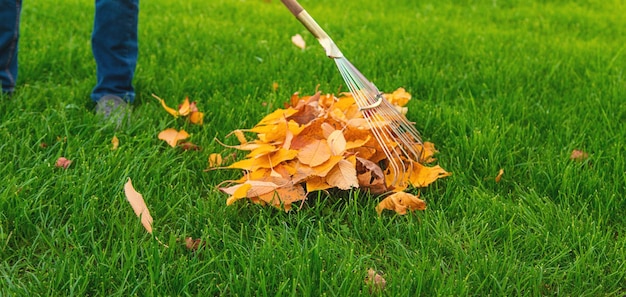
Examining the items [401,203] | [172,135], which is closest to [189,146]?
[172,135]

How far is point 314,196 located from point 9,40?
4.93 ft

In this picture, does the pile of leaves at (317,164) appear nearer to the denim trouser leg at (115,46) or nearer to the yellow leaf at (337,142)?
the yellow leaf at (337,142)

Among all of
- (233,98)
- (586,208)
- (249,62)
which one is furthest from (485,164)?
(249,62)

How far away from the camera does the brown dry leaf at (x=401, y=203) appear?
5.89 feet

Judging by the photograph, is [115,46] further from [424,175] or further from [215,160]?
[424,175]

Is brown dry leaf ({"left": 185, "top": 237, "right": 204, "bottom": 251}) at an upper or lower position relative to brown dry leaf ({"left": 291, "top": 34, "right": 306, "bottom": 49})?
upper

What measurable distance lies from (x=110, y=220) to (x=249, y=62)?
1.68 metres

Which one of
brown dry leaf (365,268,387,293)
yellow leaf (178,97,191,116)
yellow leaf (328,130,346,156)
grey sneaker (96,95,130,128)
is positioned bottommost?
grey sneaker (96,95,130,128)

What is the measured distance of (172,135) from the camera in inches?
89.4

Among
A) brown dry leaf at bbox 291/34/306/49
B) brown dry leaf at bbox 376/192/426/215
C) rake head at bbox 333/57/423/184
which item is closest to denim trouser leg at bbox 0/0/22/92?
rake head at bbox 333/57/423/184

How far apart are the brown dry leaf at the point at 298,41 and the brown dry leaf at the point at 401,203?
195 centimetres

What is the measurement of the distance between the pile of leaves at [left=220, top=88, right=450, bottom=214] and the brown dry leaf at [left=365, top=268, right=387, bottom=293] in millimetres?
299

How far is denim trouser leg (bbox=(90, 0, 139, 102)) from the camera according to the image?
2.54m

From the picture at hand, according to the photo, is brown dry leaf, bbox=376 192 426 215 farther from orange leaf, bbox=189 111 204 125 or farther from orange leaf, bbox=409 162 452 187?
orange leaf, bbox=189 111 204 125
